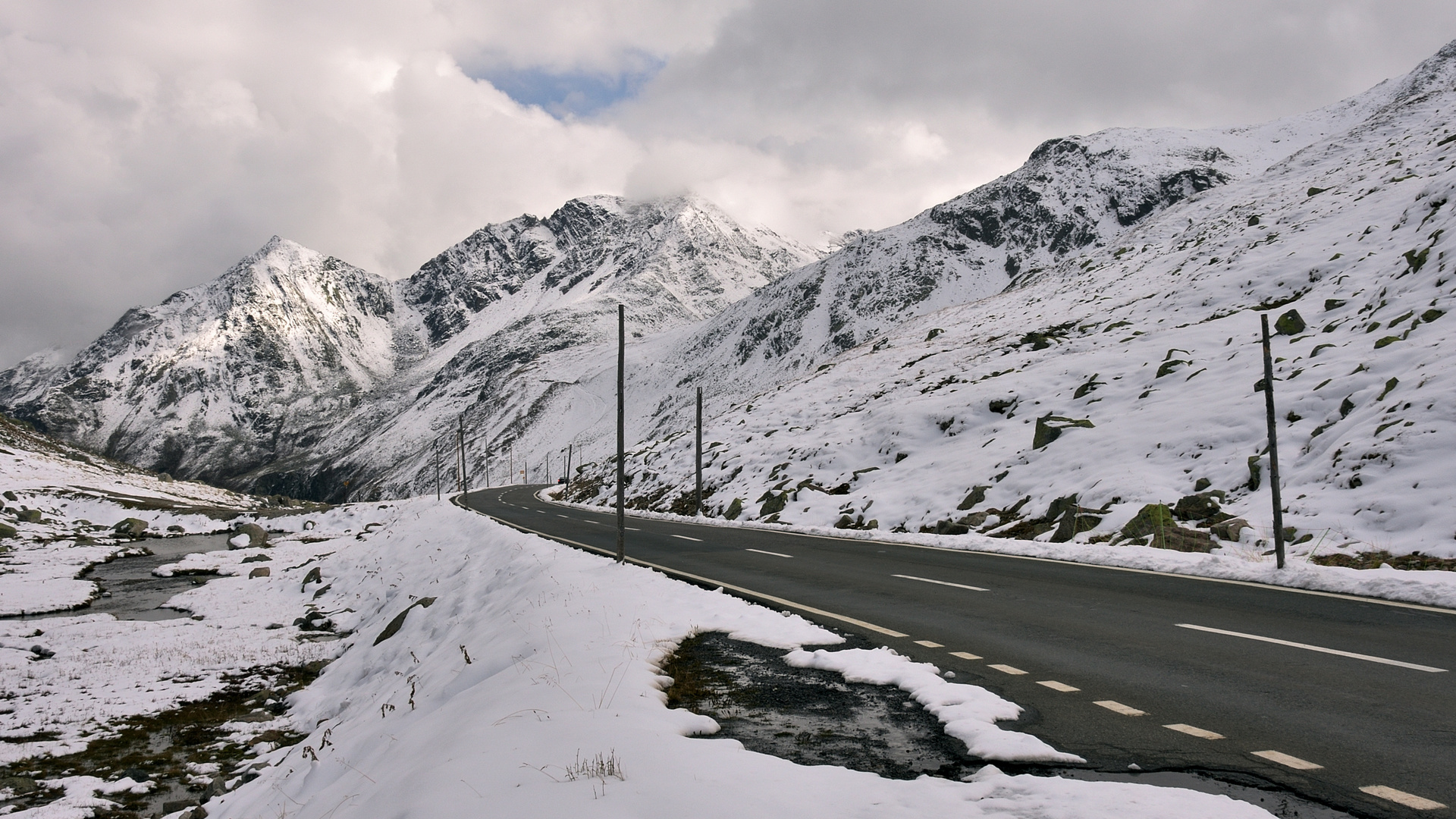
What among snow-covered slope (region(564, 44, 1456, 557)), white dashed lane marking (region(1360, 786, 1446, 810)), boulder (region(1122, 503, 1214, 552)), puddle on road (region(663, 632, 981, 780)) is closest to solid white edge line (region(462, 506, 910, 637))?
puddle on road (region(663, 632, 981, 780))

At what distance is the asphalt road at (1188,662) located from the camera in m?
4.09

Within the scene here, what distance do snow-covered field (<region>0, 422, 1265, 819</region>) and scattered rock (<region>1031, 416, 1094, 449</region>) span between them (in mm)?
14907

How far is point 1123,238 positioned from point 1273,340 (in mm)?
47001

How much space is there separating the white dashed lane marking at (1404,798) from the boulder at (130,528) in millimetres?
53225

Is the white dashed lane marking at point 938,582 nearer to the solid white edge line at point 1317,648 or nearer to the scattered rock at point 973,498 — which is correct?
the solid white edge line at point 1317,648

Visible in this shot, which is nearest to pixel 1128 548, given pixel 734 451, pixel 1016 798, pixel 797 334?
pixel 1016 798

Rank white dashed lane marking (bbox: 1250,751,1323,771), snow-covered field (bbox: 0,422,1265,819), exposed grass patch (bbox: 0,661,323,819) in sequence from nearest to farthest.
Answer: snow-covered field (bbox: 0,422,1265,819) < white dashed lane marking (bbox: 1250,751,1323,771) < exposed grass patch (bbox: 0,661,323,819)

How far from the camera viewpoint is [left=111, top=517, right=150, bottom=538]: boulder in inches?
1613

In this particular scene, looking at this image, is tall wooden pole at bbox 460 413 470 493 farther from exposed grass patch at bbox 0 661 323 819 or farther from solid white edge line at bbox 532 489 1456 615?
exposed grass patch at bbox 0 661 323 819

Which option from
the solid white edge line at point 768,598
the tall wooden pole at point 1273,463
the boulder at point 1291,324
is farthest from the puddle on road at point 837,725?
the boulder at point 1291,324

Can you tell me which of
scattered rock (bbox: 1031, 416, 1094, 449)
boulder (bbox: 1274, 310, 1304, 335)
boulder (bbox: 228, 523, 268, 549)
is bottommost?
boulder (bbox: 228, 523, 268, 549)

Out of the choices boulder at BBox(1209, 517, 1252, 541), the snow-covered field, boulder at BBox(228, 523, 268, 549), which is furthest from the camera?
boulder at BBox(228, 523, 268, 549)

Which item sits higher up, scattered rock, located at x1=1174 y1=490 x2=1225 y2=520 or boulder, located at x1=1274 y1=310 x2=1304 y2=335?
boulder, located at x1=1274 y1=310 x2=1304 y2=335

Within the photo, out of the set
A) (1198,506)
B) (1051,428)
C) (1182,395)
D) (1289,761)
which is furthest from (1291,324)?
(1289,761)
